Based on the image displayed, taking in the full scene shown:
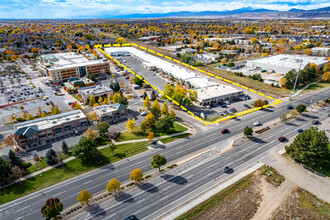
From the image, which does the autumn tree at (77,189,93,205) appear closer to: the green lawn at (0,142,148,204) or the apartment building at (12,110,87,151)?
the green lawn at (0,142,148,204)

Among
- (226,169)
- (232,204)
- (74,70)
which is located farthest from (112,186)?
(74,70)

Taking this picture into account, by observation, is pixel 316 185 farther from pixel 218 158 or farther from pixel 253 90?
pixel 253 90

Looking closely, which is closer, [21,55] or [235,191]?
[235,191]

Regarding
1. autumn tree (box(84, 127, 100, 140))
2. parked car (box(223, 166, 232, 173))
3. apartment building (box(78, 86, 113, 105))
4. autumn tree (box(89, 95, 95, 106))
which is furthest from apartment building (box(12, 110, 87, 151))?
parked car (box(223, 166, 232, 173))

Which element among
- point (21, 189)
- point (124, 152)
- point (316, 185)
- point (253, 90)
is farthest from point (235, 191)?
point (253, 90)

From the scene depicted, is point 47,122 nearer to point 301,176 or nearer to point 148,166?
point 148,166

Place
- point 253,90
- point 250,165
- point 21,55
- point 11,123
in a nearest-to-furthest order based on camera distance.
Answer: point 250,165 → point 11,123 → point 253,90 → point 21,55

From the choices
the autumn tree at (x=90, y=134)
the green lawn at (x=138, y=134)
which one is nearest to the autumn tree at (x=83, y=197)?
the autumn tree at (x=90, y=134)
